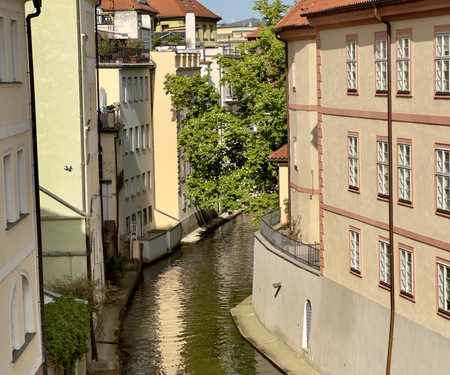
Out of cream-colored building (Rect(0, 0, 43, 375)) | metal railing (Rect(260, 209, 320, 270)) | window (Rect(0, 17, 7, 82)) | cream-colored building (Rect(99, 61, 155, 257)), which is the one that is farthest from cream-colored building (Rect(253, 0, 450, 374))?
cream-colored building (Rect(99, 61, 155, 257))

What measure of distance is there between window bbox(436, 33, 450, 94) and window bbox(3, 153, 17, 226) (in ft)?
28.0

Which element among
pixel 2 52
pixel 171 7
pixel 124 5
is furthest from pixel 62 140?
pixel 171 7

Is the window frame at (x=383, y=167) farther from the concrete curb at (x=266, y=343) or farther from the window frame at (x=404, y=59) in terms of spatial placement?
the concrete curb at (x=266, y=343)

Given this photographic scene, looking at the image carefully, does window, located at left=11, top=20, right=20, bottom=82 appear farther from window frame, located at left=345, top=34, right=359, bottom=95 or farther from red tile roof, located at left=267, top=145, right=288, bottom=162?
red tile roof, located at left=267, top=145, right=288, bottom=162

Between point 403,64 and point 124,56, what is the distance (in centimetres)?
3427

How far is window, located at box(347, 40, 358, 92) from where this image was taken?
2973 centimetres

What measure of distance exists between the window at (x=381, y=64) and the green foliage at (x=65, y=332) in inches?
320

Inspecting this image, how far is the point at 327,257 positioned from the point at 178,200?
34.1 meters

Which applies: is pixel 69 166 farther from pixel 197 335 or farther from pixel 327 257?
pixel 327 257

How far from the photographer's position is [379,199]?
2839cm

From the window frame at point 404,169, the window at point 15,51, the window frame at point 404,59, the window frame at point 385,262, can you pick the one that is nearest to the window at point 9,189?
the window at point 15,51

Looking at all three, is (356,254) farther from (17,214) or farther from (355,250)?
(17,214)

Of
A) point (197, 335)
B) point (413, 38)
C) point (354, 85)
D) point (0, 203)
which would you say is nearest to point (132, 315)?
point (197, 335)

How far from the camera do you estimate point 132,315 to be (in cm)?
4359
